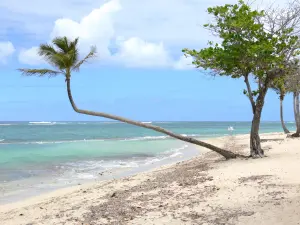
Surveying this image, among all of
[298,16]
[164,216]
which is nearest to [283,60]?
[298,16]

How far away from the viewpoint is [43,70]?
530 inches

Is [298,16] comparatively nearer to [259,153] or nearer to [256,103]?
[256,103]

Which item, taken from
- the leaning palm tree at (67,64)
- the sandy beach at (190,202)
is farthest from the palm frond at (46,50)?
the sandy beach at (190,202)

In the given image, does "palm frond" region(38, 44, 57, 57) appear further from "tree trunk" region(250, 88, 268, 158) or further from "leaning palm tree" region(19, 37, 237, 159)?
"tree trunk" region(250, 88, 268, 158)

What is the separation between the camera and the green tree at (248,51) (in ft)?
39.3

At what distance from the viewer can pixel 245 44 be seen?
12164 millimetres

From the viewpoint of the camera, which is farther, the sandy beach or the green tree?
the green tree

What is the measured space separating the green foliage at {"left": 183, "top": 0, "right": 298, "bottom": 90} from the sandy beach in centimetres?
335

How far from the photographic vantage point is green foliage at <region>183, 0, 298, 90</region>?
12.0 metres

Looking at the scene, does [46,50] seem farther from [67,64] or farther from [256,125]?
[256,125]

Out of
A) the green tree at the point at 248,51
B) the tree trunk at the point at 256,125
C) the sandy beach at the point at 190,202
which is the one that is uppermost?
the green tree at the point at 248,51

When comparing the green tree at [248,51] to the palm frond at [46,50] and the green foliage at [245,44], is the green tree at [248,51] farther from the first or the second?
the palm frond at [46,50]

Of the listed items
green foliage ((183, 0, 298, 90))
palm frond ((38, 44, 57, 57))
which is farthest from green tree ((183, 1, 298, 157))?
palm frond ((38, 44, 57, 57))

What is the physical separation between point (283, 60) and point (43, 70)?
805 cm
